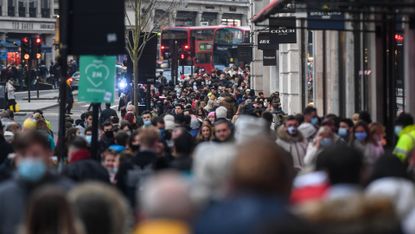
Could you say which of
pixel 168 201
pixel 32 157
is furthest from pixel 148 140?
pixel 168 201

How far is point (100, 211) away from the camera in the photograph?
7.98 metres

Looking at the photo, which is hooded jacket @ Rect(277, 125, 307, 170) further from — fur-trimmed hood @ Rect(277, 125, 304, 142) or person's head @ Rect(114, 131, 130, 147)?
person's head @ Rect(114, 131, 130, 147)

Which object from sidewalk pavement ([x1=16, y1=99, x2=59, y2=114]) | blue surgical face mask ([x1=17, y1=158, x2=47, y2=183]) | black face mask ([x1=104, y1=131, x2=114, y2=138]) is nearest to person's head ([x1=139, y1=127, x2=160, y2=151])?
blue surgical face mask ([x1=17, y1=158, x2=47, y2=183])

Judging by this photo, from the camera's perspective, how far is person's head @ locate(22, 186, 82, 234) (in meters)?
7.45

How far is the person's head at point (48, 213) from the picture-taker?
7449mm

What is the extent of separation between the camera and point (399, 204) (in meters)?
8.00

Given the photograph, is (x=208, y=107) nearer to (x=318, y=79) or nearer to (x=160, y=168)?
(x=318, y=79)

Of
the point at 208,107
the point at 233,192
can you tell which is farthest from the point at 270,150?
the point at 208,107

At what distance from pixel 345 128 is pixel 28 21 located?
90.7 m

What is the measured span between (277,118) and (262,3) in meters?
18.3

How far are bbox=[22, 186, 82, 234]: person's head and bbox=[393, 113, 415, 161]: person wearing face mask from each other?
526 cm

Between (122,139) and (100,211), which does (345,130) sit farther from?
(100,211)

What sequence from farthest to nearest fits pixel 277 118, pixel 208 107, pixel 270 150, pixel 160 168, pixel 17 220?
pixel 208 107
pixel 277 118
pixel 160 168
pixel 17 220
pixel 270 150

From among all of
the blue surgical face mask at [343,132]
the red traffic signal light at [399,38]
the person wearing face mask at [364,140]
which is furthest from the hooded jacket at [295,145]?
the red traffic signal light at [399,38]
